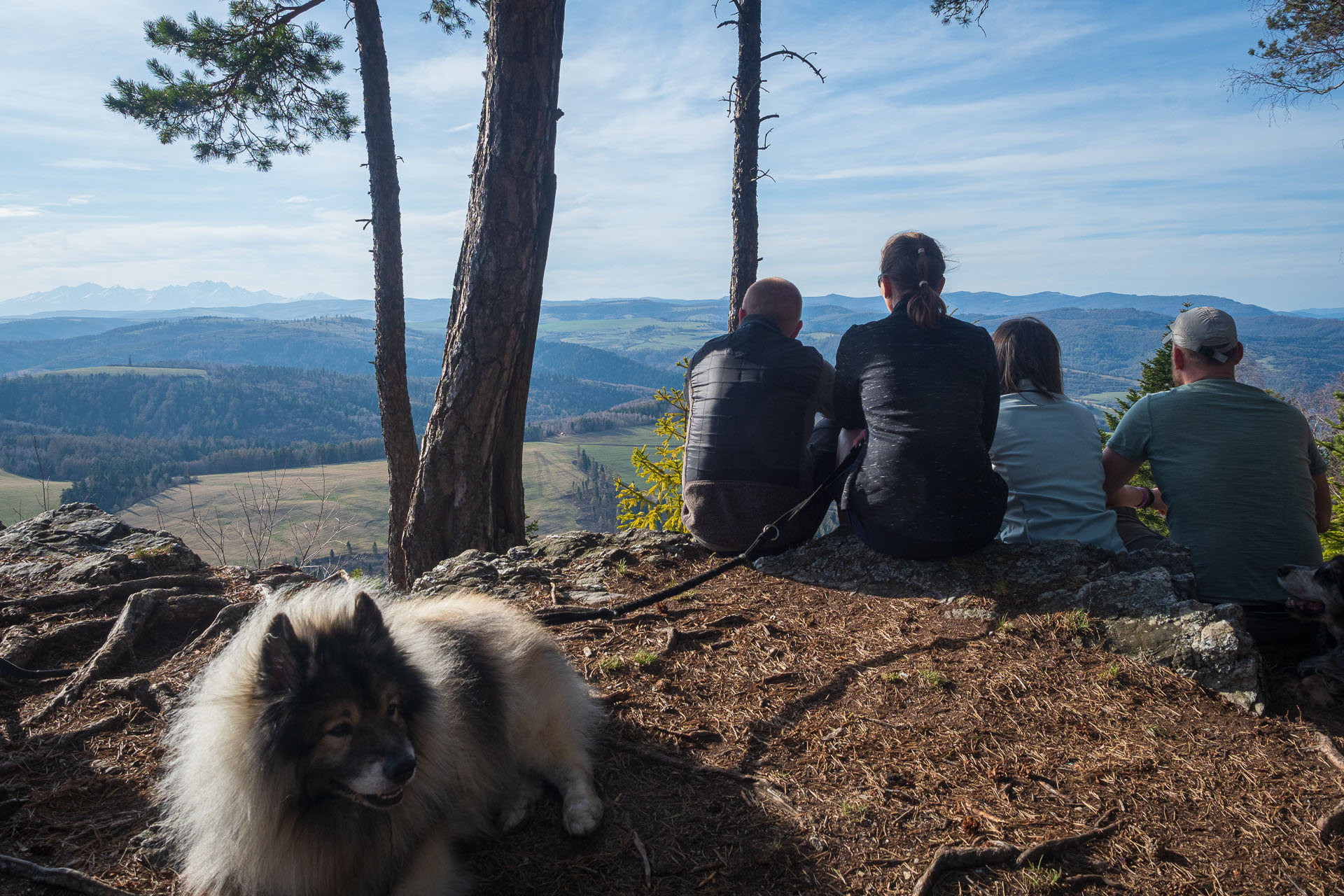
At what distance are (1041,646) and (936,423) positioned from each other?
1.52m

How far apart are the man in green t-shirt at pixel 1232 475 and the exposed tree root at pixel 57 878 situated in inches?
217

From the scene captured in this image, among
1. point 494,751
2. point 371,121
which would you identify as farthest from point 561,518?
point 494,751

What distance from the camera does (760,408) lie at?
574 cm

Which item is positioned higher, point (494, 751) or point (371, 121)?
point (371, 121)

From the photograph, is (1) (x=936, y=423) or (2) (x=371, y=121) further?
(2) (x=371, y=121)

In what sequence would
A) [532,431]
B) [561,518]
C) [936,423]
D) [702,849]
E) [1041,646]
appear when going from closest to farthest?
[702,849] < [1041,646] < [936,423] < [561,518] < [532,431]

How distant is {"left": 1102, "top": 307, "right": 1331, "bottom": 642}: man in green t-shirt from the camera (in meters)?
4.28

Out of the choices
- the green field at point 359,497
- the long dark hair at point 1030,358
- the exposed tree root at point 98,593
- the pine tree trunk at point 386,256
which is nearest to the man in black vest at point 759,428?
the long dark hair at point 1030,358

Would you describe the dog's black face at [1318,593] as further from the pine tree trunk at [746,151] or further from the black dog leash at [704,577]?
the pine tree trunk at [746,151]

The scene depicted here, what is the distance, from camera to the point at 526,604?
5.24 m

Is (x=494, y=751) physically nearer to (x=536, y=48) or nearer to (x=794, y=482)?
(x=794, y=482)

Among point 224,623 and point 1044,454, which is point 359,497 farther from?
point 1044,454

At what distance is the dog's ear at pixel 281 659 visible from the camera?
2246 millimetres

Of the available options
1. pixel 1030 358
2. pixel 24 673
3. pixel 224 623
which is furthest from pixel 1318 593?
pixel 24 673
